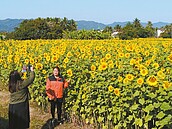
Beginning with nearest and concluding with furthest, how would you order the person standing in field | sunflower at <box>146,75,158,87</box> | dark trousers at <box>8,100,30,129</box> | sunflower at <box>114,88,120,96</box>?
1. sunflower at <box>146,75,158,87</box>
2. sunflower at <box>114,88,120,96</box>
3. the person standing in field
4. dark trousers at <box>8,100,30,129</box>

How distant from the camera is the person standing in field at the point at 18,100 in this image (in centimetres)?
491

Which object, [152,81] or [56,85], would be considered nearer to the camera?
[152,81]

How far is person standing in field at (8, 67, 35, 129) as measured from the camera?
16.1 feet

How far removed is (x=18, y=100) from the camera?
501 centimetres

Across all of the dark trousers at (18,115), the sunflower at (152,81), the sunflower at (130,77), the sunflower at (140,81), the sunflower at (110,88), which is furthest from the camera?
the dark trousers at (18,115)

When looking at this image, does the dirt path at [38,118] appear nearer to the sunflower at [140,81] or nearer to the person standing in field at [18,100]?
the person standing in field at [18,100]

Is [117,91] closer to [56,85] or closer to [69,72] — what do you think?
[69,72]

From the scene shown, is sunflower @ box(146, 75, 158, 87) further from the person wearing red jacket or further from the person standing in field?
the person wearing red jacket

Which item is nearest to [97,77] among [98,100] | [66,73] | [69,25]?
[98,100]

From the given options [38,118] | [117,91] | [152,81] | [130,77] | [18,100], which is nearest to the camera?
[152,81]

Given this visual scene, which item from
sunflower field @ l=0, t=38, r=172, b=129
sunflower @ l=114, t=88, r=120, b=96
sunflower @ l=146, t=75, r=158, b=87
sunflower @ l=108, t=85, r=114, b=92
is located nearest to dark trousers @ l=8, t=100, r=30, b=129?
sunflower field @ l=0, t=38, r=172, b=129

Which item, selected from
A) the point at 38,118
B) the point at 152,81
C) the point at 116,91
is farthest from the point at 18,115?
the point at 152,81

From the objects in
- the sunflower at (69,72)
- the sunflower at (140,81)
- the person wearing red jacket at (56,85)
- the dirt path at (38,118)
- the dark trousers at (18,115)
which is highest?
the sunflower at (140,81)

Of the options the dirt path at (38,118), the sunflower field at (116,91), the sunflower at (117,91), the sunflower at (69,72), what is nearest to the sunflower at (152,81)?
the sunflower field at (116,91)
